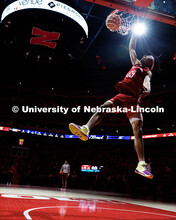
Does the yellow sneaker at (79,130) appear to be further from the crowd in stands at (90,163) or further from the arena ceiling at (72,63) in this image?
the crowd in stands at (90,163)

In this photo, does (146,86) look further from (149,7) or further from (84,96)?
(84,96)

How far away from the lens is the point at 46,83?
76.6ft

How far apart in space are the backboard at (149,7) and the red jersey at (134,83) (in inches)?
61.2

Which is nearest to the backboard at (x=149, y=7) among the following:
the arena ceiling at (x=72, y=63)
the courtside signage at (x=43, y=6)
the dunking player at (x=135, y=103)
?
the dunking player at (x=135, y=103)

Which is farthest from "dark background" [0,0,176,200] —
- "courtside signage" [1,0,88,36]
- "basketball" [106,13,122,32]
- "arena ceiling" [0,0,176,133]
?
"basketball" [106,13,122,32]

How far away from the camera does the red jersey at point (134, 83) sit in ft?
13.5

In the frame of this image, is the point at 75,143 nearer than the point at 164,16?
No

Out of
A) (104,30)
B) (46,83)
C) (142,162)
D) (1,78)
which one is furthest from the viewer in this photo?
(46,83)

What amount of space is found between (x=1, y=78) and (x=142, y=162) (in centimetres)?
2033

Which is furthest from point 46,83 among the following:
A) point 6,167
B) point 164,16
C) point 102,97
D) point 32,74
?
point 164,16

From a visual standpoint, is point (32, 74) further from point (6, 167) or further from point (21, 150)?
point (6, 167)

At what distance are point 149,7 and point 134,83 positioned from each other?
2.12 m

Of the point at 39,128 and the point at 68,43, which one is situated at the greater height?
the point at 68,43

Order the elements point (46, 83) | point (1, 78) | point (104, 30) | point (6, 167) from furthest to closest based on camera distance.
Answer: point (46, 83), point (1, 78), point (6, 167), point (104, 30)
